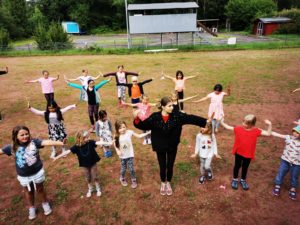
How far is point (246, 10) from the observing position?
2212 inches

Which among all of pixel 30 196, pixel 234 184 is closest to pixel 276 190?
pixel 234 184

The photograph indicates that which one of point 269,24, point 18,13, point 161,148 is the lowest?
point 161,148

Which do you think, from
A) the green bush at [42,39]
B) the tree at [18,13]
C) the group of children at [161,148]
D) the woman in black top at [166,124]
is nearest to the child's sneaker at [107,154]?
the group of children at [161,148]

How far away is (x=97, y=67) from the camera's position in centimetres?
2192

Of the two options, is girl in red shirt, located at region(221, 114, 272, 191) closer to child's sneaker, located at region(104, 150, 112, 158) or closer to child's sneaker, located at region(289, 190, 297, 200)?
child's sneaker, located at region(289, 190, 297, 200)

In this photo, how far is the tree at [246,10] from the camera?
56.2 m

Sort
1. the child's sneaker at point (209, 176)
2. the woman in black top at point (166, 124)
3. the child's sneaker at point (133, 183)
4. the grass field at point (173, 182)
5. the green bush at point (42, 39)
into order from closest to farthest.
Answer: the woman in black top at point (166, 124)
the grass field at point (173, 182)
the child's sneaker at point (133, 183)
the child's sneaker at point (209, 176)
the green bush at point (42, 39)

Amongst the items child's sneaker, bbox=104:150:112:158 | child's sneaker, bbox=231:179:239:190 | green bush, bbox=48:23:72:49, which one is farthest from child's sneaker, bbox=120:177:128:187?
green bush, bbox=48:23:72:49

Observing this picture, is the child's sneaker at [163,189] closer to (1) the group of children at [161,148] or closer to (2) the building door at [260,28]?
(1) the group of children at [161,148]

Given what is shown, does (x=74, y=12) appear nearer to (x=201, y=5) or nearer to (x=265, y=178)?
(x=201, y=5)

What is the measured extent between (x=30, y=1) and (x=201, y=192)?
84887 mm

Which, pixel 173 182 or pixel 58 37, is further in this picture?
pixel 58 37

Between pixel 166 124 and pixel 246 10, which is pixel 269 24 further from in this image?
pixel 166 124

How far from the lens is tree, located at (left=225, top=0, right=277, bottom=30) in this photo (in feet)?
184
